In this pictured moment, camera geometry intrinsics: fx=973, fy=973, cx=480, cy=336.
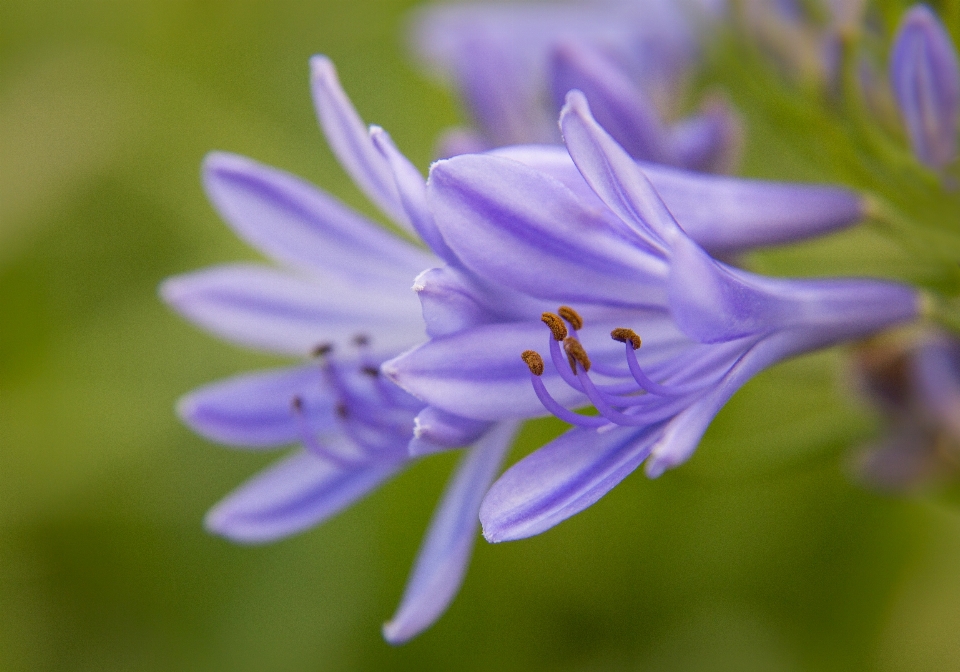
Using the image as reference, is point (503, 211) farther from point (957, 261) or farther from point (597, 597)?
point (597, 597)

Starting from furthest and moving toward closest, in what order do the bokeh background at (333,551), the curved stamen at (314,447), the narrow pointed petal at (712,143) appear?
the bokeh background at (333,551)
the narrow pointed petal at (712,143)
the curved stamen at (314,447)

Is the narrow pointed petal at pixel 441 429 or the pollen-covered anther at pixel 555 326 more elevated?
the pollen-covered anther at pixel 555 326

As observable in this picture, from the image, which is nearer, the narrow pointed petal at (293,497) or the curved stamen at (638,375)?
the curved stamen at (638,375)

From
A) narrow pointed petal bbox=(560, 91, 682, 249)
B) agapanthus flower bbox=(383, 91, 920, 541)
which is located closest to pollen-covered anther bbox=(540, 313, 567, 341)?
agapanthus flower bbox=(383, 91, 920, 541)

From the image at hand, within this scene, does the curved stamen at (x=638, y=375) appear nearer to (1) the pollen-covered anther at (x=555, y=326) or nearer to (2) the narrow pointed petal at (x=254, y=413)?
(1) the pollen-covered anther at (x=555, y=326)

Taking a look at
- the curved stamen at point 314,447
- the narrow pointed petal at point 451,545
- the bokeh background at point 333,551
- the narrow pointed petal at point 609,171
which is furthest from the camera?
the bokeh background at point 333,551

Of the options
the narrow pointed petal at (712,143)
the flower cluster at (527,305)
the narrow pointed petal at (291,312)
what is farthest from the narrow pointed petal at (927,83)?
the narrow pointed petal at (291,312)

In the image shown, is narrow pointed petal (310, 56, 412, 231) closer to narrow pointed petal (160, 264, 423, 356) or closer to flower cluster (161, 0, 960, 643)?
flower cluster (161, 0, 960, 643)

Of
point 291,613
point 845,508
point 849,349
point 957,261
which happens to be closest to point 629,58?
point 849,349
